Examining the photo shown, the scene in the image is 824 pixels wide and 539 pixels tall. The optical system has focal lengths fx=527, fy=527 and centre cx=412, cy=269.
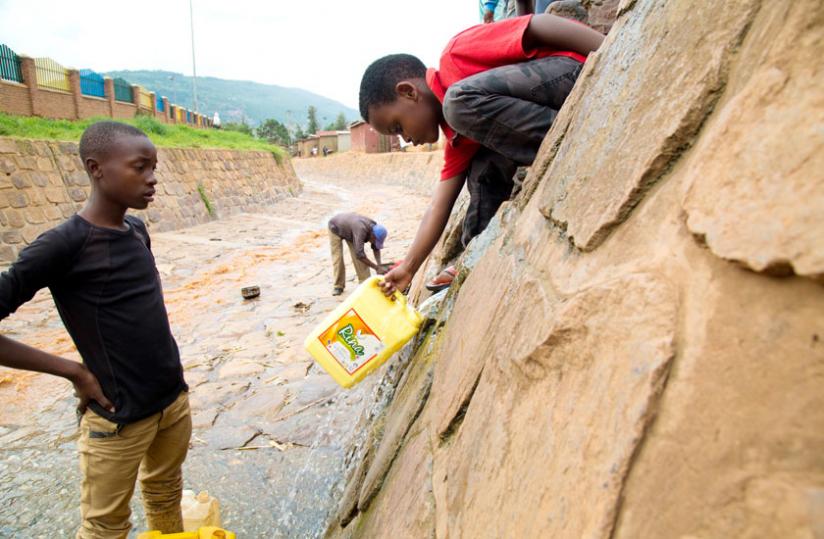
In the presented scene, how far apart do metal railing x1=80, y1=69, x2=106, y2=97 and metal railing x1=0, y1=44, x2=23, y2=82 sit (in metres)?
3.07

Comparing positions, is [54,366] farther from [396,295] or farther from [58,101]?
[58,101]

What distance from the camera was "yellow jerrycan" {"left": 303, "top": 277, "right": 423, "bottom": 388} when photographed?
1.96m

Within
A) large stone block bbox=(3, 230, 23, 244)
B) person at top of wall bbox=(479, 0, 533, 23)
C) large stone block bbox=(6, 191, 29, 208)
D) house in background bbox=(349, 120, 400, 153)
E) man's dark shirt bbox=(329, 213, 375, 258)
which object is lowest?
house in background bbox=(349, 120, 400, 153)

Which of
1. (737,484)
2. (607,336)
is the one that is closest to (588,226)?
(607,336)

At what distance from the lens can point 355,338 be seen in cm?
197

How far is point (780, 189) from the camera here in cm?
57

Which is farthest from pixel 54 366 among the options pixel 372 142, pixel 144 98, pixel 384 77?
pixel 372 142

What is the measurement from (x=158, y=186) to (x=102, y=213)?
11220 millimetres

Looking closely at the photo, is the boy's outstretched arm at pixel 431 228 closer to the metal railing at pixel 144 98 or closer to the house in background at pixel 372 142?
the metal railing at pixel 144 98

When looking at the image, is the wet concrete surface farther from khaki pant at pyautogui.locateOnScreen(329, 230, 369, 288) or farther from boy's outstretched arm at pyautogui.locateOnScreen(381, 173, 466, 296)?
boy's outstretched arm at pyautogui.locateOnScreen(381, 173, 466, 296)

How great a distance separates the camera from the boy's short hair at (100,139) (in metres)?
1.83

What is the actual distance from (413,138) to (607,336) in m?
1.84

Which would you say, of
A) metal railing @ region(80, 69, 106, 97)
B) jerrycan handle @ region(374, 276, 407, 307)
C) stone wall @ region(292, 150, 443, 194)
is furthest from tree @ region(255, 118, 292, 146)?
jerrycan handle @ region(374, 276, 407, 307)

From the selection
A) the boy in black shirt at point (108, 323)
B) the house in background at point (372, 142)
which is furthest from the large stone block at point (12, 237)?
the house in background at point (372, 142)
